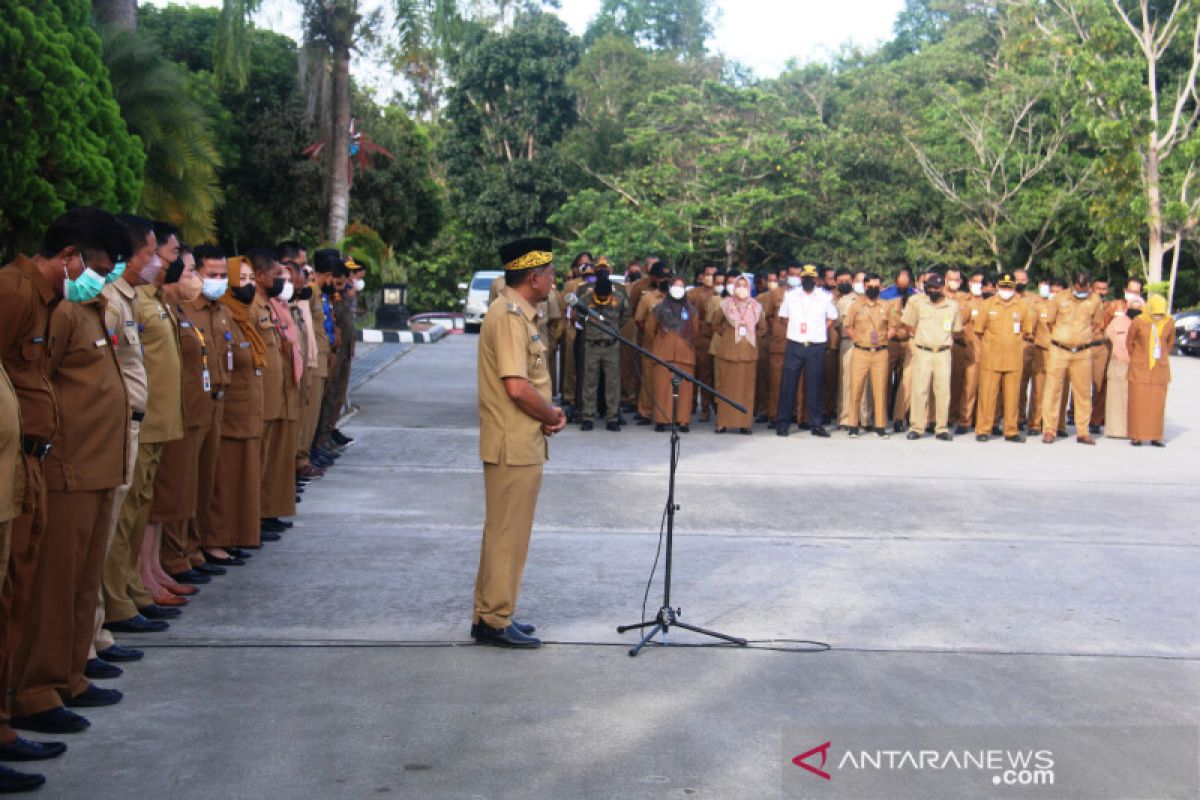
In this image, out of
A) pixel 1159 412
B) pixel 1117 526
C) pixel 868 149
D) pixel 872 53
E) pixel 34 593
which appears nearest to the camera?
pixel 34 593

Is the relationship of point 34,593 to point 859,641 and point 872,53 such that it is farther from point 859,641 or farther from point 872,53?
point 872,53

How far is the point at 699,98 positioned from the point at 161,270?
34074 millimetres

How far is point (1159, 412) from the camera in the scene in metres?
14.9

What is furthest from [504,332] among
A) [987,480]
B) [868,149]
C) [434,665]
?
[868,149]

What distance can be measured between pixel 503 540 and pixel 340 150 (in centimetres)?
1949

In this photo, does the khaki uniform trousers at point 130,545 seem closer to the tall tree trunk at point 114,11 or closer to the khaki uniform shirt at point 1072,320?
the khaki uniform shirt at point 1072,320

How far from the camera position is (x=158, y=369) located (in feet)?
22.2

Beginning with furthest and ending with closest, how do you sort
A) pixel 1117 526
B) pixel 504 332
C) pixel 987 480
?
pixel 987 480
pixel 1117 526
pixel 504 332

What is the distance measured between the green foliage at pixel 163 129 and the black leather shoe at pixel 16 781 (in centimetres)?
1304

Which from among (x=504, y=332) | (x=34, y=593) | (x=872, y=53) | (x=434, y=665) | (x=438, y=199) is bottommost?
(x=434, y=665)

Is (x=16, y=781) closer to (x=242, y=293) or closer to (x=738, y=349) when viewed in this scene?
(x=242, y=293)

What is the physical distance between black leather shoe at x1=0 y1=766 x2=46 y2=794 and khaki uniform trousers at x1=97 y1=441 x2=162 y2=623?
1.90m

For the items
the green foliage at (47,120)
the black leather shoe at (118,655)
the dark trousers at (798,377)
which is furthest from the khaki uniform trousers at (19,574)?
the dark trousers at (798,377)

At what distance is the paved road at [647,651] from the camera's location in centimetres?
489
